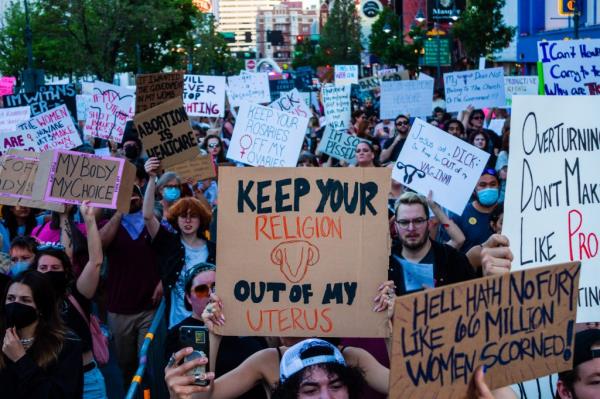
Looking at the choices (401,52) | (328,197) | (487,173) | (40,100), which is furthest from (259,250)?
(401,52)

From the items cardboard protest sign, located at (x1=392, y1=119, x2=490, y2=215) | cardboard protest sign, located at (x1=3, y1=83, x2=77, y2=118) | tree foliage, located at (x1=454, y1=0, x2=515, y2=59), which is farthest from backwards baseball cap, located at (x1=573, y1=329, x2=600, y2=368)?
tree foliage, located at (x1=454, y1=0, x2=515, y2=59)

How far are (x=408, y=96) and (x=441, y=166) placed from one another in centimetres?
949

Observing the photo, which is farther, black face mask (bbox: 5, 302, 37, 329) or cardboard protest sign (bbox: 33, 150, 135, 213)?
cardboard protest sign (bbox: 33, 150, 135, 213)

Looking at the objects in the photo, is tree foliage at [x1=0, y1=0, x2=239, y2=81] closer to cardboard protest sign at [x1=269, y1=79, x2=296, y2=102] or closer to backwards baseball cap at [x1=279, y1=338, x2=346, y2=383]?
cardboard protest sign at [x1=269, y1=79, x2=296, y2=102]

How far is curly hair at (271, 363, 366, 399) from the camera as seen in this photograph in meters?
3.48

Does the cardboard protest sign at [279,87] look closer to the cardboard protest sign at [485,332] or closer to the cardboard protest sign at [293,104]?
the cardboard protest sign at [293,104]

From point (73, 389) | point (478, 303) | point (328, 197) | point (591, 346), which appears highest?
point (328, 197)

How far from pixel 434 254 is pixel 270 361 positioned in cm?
174

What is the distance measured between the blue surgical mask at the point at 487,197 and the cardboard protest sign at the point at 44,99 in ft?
27.1

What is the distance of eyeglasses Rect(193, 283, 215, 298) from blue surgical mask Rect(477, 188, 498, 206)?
3089 millimetres

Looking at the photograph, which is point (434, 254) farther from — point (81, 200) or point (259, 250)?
Answer: point (81, 200)

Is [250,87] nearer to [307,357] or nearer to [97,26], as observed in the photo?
[307,357]

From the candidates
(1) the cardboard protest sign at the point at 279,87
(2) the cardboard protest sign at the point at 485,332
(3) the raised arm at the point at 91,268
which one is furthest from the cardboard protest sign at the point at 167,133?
(1) the cardboard protest sign at the point at 279,87

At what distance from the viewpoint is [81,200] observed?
6.74m
